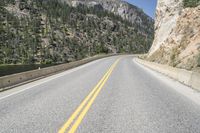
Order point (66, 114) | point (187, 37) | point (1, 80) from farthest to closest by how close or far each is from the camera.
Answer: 1. point (187, 37)
2. point (1, 80)
3. point (66, 114)

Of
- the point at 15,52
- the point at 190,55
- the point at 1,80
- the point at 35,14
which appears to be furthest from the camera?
the point at 35,14

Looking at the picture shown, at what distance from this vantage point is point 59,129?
5.82 metres

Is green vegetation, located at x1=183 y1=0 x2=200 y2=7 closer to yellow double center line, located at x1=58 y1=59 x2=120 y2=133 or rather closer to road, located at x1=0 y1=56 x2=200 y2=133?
road, located at x1=0 y1=56 x2=200 y2=133

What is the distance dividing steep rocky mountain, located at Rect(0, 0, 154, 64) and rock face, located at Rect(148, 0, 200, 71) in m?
51.4

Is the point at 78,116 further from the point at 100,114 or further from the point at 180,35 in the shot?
the point at 180,35

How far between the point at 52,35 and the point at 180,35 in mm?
103109

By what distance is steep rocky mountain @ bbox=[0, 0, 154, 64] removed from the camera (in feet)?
360

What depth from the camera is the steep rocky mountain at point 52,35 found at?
360ft

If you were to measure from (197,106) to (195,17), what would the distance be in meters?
25.4

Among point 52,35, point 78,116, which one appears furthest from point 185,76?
point 52,35

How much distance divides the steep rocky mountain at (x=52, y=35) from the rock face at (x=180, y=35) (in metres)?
51.4

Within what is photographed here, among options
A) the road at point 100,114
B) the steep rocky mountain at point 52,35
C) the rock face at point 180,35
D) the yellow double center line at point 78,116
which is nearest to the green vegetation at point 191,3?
the rock face at point 180,35

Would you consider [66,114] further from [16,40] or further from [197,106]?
[16,40]

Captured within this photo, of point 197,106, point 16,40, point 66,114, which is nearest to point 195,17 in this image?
point 197,106
